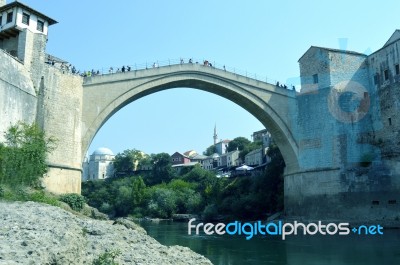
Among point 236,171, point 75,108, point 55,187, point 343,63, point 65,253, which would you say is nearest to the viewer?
point 65,253

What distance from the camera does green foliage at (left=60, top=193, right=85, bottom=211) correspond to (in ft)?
53.9

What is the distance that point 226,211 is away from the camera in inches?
1320

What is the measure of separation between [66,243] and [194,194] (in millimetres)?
39594

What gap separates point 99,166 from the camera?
81.8 metres

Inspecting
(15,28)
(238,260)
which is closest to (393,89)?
(238,260)

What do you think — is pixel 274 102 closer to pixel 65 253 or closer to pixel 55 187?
pixel 55 187

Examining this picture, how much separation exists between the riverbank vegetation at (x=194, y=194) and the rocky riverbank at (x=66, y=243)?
65.5 ft

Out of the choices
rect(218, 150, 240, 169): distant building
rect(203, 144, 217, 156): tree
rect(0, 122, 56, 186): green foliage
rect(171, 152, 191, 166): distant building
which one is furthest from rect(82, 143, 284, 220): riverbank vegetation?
rect(203, 144, 217, 156): tree

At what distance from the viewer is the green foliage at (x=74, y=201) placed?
1642 centimetres

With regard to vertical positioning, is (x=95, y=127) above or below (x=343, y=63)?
below

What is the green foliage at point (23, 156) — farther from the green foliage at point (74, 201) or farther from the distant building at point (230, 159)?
the distant building at point (230, 159)

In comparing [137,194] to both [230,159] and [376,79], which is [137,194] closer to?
[230,159]

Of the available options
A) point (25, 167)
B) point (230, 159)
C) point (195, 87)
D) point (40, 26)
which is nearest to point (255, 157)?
point (230, 159)

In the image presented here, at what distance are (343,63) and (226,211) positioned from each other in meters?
14.9
